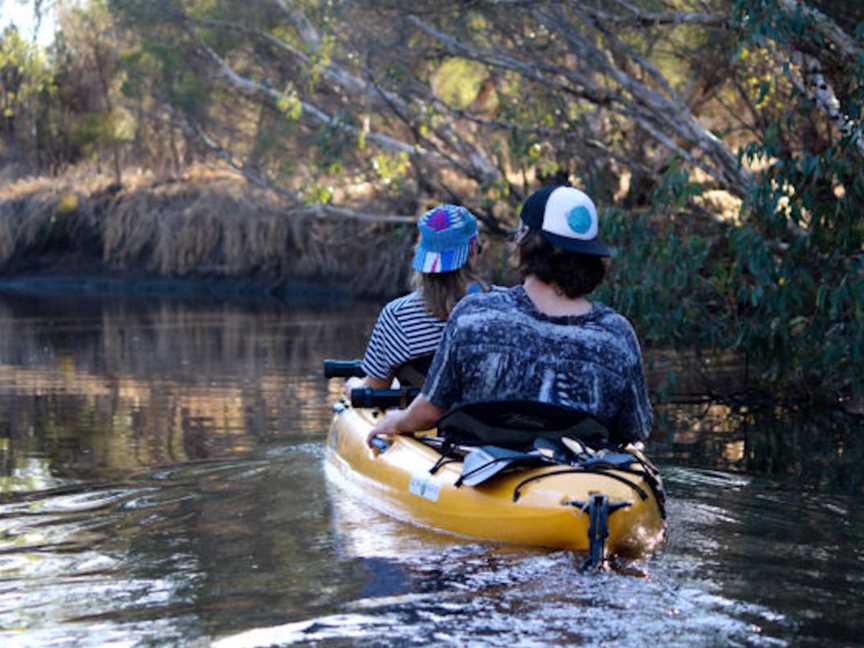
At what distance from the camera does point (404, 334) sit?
26.5 feet

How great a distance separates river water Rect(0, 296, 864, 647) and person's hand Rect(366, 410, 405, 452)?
349mm

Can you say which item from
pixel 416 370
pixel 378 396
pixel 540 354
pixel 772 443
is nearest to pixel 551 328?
pixel 540 354

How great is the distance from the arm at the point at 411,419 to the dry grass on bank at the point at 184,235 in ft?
65.1

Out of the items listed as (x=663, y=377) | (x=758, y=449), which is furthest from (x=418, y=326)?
(x=663, y=377)

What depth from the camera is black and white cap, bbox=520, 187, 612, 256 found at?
20.8 feet

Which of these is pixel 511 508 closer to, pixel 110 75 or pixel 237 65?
pixel 237 65

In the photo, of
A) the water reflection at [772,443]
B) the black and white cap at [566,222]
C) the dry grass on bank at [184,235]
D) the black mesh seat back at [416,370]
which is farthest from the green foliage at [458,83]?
the black and white cap at [566,222]

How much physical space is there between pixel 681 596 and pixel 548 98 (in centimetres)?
1310

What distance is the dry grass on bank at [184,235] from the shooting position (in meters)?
29.1

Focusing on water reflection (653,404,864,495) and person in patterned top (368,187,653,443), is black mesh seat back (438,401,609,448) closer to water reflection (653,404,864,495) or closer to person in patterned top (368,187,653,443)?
person in patterned top (368,187,653,443)

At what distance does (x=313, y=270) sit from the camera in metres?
30.2

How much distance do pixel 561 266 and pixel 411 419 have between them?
104cm

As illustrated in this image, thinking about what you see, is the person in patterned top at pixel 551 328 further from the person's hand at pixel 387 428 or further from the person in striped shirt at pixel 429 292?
the person in striped shirt at pixel 429 292

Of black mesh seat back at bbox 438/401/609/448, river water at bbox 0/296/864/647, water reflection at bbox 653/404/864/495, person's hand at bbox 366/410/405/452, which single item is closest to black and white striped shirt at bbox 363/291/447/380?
person's hand at bbox 366/410/405/452
